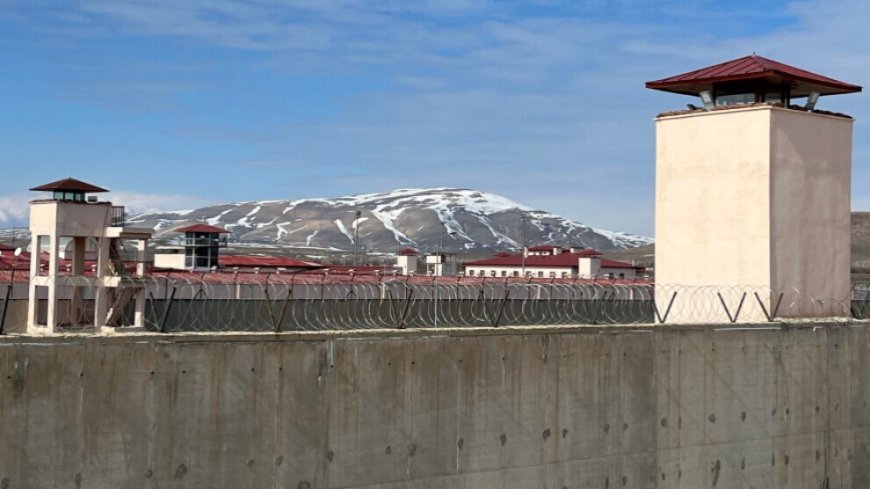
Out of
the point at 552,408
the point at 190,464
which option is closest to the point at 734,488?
the point at 552,408

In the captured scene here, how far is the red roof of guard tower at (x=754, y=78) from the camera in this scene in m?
22.9

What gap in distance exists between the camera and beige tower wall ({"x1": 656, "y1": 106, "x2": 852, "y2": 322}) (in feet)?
70.6

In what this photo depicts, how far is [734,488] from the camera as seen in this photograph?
19.3 m

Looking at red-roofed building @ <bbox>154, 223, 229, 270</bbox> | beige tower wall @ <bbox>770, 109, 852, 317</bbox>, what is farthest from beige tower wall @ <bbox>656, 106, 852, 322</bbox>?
red-roofed building @ <bbox>154, 223, 229, 270</bbox>

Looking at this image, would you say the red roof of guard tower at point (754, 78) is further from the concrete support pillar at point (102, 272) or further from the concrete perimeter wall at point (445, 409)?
the concrete support pillar at point (102, 272)

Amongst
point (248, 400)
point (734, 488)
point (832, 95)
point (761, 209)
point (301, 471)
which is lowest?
point (734, 488)

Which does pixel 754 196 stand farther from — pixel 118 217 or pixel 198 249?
pixel 198 249

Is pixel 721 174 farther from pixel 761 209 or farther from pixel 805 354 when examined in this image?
pixel 805 354

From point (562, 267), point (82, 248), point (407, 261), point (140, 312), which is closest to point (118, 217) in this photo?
point (82, 248)

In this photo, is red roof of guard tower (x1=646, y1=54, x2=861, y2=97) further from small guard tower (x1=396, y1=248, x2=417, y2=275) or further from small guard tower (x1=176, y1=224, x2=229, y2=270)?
small guard tower (x1=396, y1=248, x2=417, y2=275)

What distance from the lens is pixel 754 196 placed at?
847 inches

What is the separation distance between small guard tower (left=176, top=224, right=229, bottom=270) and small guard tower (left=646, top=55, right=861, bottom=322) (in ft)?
205

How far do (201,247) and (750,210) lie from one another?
216 feet

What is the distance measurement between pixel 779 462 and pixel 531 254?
9530cm
